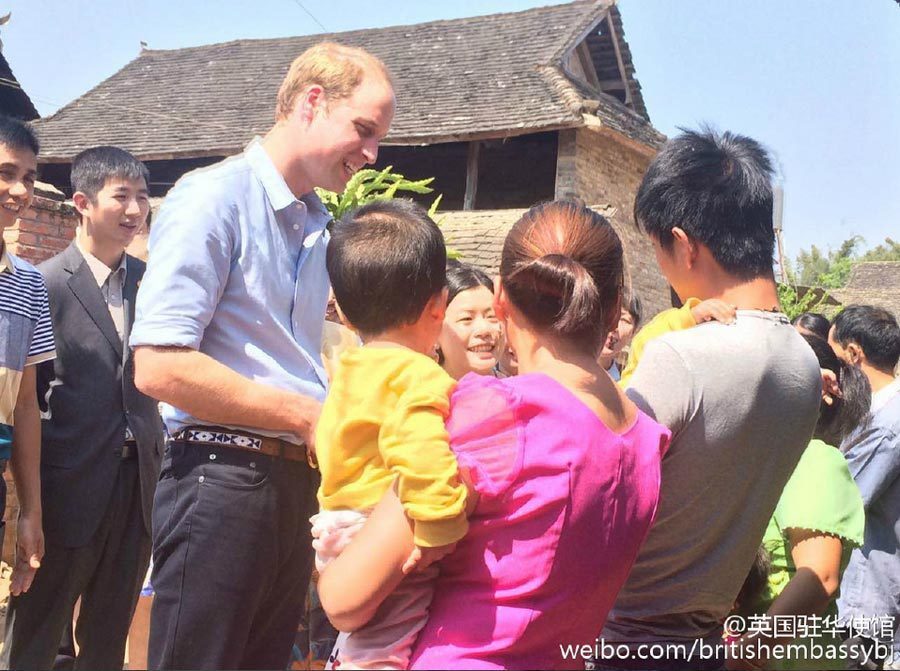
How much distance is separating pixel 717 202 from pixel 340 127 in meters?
1.04

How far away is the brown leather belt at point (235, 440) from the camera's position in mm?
2404

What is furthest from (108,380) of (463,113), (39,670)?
(463,113)

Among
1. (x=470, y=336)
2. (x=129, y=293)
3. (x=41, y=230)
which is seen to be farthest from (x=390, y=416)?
(x=41, y=230)

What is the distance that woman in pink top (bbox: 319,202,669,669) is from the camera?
1664mm

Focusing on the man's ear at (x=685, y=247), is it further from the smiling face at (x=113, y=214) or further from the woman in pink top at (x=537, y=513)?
the smiling face at (x=113, y=214)

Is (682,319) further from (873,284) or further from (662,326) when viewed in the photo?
(873,284)

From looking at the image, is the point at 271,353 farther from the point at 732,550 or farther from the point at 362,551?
the point at 732,550

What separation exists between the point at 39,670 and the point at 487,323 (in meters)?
2.24

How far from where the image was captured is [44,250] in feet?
25.6

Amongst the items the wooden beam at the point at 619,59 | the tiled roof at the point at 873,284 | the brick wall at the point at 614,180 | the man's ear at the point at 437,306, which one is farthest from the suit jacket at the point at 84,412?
the tiled roof at the point at 873,284

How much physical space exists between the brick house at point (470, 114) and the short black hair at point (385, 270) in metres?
11.0

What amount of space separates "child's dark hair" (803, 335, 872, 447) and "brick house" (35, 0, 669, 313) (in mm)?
9605

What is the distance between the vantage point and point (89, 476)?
12.6ft

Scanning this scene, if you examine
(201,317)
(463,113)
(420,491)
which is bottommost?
(420,491)
